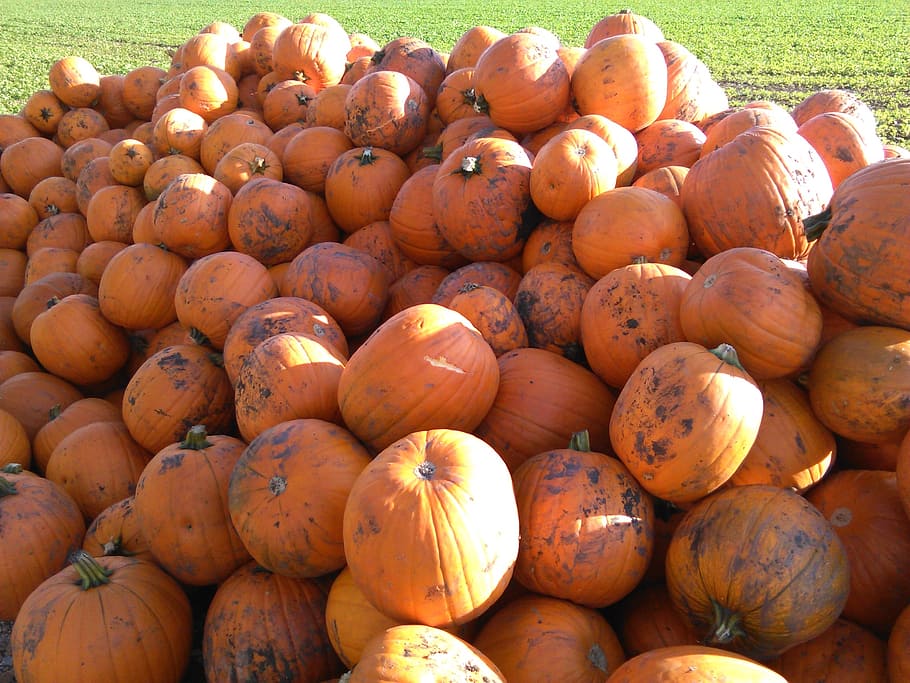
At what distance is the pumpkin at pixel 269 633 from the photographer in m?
2.27

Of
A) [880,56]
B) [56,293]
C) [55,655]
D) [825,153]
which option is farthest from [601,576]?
[880,56]

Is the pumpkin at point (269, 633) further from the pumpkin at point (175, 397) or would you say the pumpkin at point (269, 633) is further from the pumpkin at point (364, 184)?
the pumpkin at point (364, 184)

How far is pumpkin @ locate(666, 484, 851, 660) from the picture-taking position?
1845mm

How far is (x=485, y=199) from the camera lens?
344cm

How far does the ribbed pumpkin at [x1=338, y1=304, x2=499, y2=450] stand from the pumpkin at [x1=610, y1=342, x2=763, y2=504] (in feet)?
1.99

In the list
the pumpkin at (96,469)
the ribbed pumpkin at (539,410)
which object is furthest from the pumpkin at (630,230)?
the pumpkin at (96,469)

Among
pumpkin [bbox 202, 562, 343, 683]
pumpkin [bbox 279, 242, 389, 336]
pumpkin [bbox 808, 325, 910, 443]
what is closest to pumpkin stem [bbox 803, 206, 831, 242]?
pumpkin [bbox 808, 325, 910, 443]

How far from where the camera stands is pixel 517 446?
101 inches

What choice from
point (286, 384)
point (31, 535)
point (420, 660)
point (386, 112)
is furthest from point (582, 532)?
point (386, 112)

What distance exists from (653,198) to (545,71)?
135cm

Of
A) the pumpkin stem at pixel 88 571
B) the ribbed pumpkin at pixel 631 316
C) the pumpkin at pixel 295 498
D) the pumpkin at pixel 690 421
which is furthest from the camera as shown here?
the ribbed pumpkin at pixel 631 316

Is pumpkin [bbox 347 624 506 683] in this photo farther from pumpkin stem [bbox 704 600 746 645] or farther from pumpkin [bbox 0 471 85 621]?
pumpkin [bbox 0 471 85 621]

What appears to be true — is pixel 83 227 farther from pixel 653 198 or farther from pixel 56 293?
pixel 653 198

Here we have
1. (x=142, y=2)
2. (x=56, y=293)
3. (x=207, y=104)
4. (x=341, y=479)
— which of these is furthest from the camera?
(x=142, y=2)
